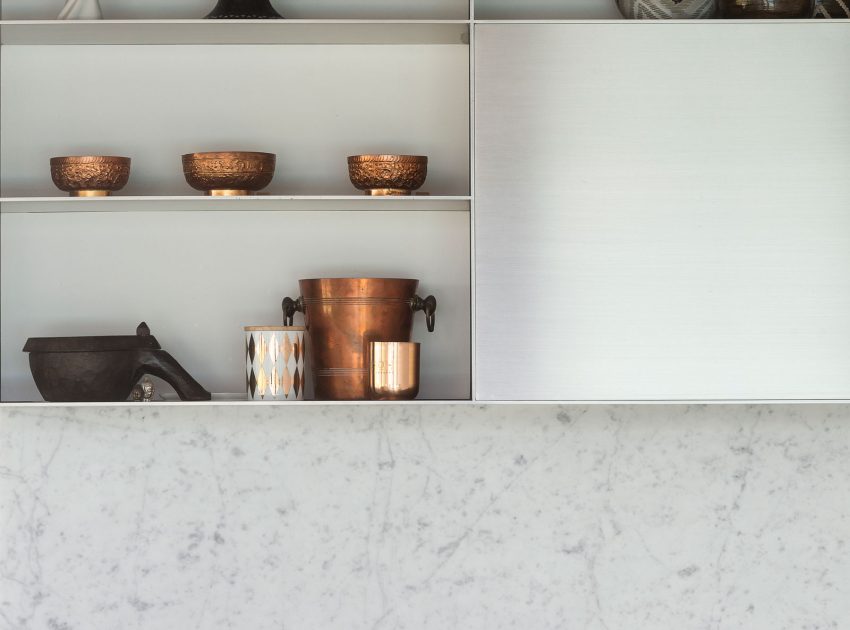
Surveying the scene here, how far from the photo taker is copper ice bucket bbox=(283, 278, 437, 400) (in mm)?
1765

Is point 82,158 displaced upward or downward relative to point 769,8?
downward

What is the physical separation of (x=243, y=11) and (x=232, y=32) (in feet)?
0.17

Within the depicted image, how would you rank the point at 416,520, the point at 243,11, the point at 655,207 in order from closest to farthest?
1. the point at 655,207
2. the point at 243,11
3. the point at 416,520

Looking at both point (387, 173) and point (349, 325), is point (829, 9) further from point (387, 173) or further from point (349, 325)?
point (349, 325)

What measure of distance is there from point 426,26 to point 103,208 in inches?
27.5

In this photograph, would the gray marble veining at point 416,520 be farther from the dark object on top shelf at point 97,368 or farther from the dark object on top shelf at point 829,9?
the dark object on top shelf at point 829,9

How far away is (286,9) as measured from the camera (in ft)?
6.38

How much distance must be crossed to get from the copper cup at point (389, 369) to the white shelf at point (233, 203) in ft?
0.86

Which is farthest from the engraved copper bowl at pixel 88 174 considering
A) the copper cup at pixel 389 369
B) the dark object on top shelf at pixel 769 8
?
the dark object on top shelf at pixel 769 8

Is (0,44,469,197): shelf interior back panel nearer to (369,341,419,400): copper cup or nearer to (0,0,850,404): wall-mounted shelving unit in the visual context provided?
(0,0,850,404): wall-mounted shelving unit

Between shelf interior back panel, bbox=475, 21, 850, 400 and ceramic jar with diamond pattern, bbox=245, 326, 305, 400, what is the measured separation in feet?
1.14

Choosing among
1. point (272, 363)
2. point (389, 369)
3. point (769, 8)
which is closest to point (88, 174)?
point (272, 363)

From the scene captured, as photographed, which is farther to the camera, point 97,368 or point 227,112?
point 227,112

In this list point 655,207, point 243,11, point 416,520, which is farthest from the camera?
point 416,520
